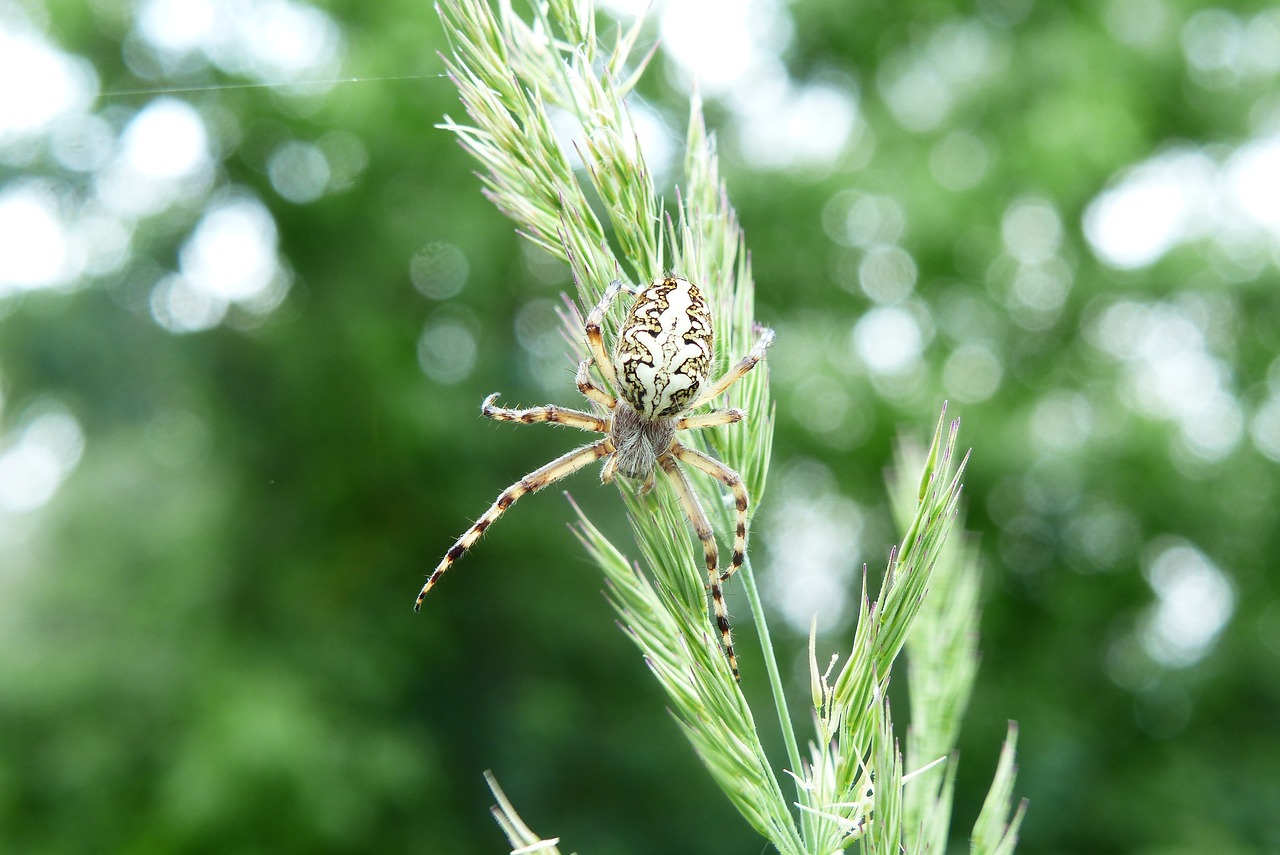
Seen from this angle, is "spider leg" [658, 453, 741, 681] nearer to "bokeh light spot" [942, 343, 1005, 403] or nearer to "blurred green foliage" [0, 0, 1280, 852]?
"blurred green foliage" [0, 0, 1280, 852]

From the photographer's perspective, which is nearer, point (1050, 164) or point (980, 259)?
point (1050, 164)

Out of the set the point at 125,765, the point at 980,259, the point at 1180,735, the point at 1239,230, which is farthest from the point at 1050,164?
the point at 125,765

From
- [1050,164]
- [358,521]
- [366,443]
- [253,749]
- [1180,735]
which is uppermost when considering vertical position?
[1050,164]

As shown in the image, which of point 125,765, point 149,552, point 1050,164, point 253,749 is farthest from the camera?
point 149,552

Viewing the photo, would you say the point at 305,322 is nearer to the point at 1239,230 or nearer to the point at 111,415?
the point at 111,415

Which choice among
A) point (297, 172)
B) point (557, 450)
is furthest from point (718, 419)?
point (297, 172)

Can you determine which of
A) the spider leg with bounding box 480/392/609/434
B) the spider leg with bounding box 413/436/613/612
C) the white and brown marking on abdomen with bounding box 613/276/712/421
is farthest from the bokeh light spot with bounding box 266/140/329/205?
the white and brown marking on abdomen with bounding box 613/276/712/421

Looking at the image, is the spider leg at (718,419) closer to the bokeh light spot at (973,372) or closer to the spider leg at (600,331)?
the spider leg at (600,331)
